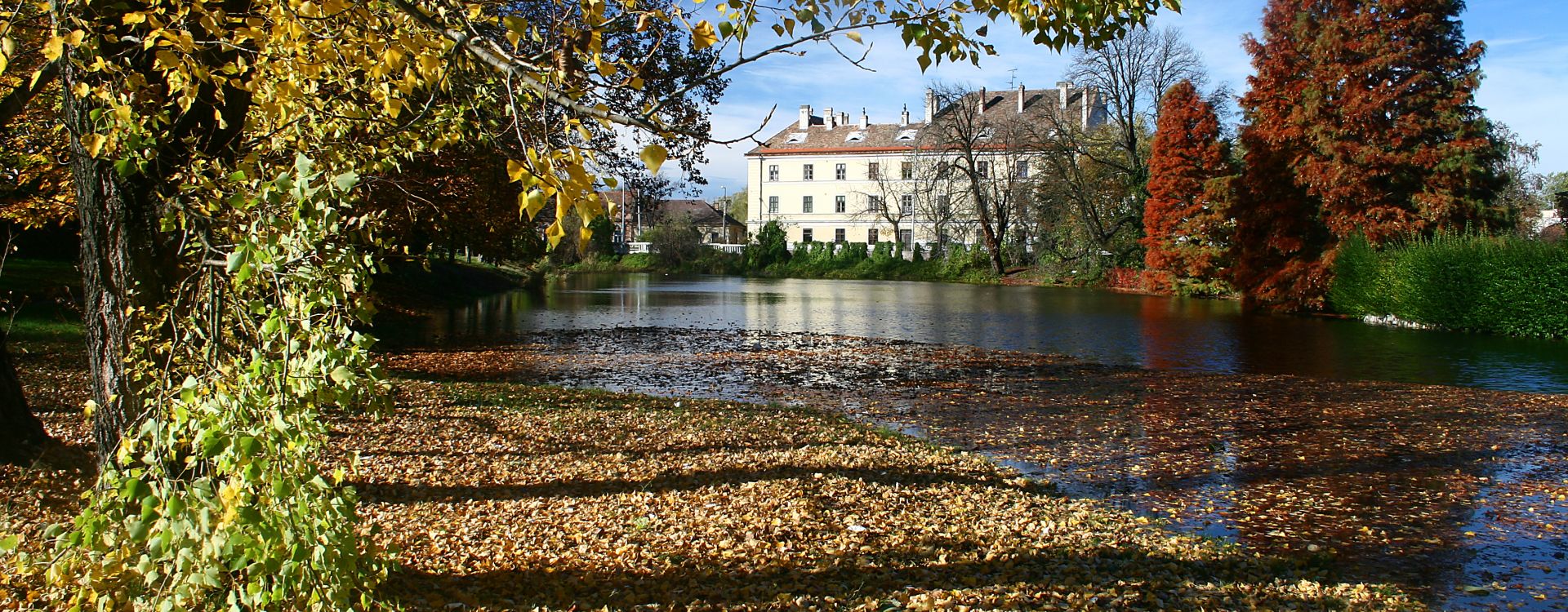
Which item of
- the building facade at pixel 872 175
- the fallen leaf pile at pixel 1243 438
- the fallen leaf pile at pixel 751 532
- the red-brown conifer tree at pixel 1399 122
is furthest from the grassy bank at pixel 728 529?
the building facade at pixel 872 175

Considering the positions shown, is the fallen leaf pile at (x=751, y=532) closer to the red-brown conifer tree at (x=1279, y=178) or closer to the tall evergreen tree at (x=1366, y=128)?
the tall evergreen tree at (x=1366, y=128)

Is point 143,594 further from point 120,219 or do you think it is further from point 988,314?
point 988,314

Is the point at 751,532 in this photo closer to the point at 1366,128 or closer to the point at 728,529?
the point at 728,529

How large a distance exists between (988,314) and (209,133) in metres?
24.4

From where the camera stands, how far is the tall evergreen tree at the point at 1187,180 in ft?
113

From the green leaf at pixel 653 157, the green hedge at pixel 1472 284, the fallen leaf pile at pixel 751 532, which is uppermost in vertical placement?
the green leaf at pixel 653 157

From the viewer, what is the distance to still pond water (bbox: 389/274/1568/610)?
20.7ft

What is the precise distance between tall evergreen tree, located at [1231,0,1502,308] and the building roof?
3287 centimetres

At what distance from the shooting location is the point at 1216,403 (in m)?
11.8

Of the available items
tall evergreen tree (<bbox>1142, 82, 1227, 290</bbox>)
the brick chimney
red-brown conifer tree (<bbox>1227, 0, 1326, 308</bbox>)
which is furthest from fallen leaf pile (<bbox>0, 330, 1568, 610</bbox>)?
the brick chimney

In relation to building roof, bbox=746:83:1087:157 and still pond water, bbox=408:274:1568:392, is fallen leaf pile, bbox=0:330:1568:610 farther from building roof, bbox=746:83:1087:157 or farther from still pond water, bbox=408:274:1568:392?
building roof, bbox=746:83:1087:157

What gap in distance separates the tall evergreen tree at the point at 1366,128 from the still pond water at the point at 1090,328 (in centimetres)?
293

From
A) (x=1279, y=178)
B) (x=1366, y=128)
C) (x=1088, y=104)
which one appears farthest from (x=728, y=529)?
(x=1088, y=104)

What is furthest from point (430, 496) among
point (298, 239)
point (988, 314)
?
point (988, 314)
